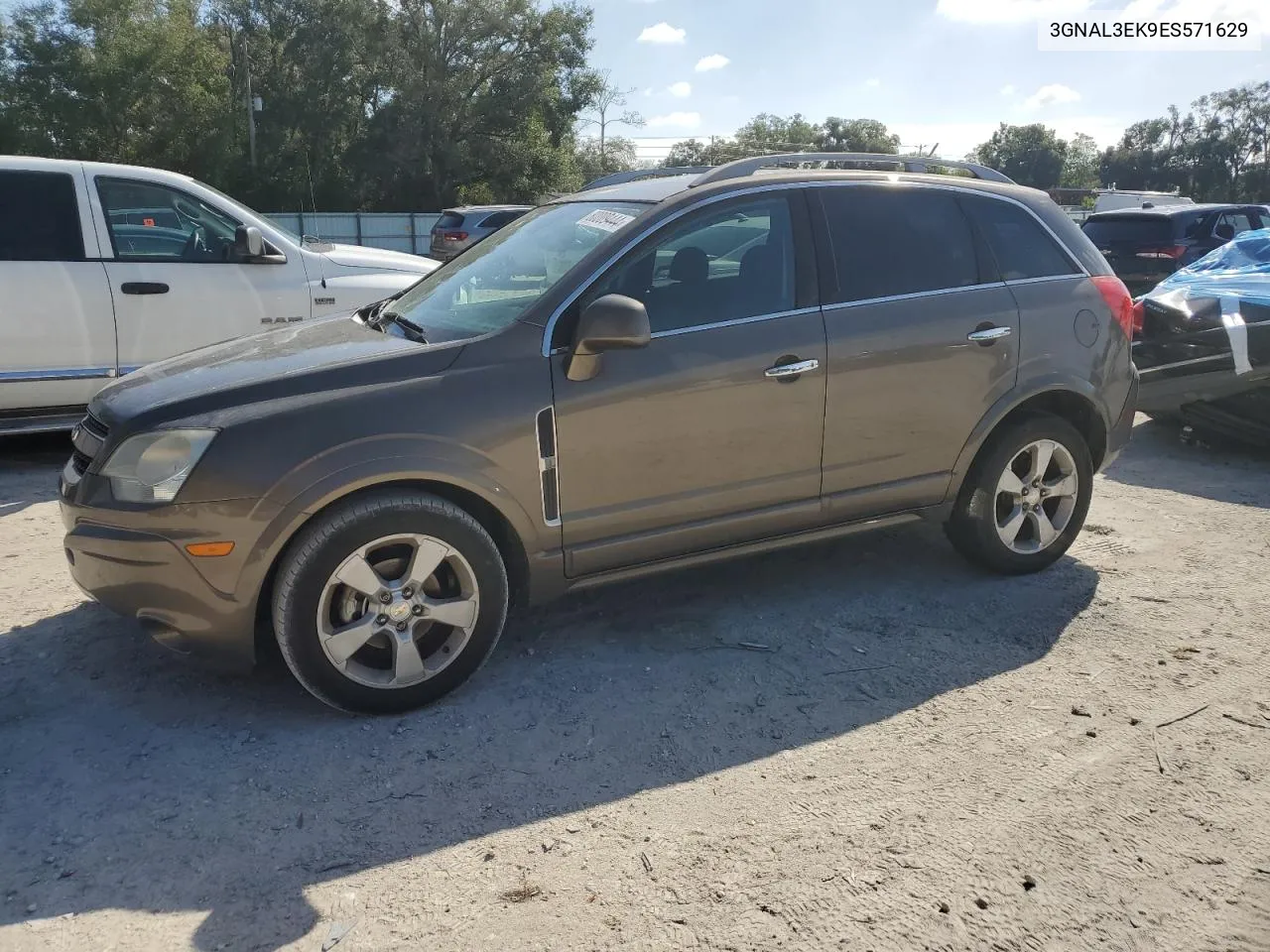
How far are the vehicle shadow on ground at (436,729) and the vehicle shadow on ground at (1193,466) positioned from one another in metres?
2.09

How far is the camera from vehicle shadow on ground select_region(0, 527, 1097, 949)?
2711 mm

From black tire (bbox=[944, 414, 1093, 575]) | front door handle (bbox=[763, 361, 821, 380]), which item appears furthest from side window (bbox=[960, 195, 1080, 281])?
front door handle (bbox=[763, 361, 821, 380])

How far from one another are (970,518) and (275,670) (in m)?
3.00

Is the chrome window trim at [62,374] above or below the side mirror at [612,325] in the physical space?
below

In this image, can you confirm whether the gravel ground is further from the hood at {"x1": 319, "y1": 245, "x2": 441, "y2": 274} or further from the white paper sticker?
the hood at {"x1": 319, "y1": 245, "x2": 441, "y2": 274}

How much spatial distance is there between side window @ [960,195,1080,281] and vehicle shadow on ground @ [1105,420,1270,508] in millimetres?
2389

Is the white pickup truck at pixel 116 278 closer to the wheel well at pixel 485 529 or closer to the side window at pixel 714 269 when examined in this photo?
the wheel well at pixel 485 529

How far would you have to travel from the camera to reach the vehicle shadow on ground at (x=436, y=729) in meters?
2.71

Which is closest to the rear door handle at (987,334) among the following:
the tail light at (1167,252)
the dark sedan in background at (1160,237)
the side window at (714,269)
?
the side window at (714,269)

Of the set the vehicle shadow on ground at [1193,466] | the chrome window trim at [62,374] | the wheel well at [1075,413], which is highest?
the chrome window trim at [62,374]

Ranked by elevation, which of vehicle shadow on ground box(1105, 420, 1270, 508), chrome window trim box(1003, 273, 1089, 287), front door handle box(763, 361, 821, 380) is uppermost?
chrome window trim box(1003, 273, 1089, 287)

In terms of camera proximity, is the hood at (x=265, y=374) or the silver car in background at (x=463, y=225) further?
the silver car in background at (x=463, y=225)

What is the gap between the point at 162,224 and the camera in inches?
265

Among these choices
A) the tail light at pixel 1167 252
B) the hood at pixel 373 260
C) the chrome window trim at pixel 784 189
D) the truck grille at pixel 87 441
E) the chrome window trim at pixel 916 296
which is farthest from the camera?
the tail light at pixel 1167 252
